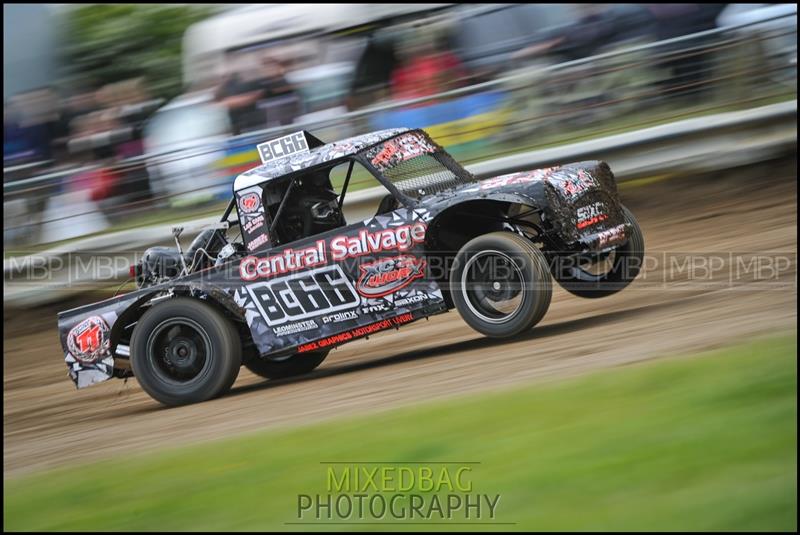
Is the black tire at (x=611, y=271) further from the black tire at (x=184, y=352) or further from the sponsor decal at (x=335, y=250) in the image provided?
the black tire at (x=184, y=352)

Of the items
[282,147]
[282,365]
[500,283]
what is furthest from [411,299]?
[282,365]

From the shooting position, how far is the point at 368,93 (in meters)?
12.4

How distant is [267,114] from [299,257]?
5271 millimetres

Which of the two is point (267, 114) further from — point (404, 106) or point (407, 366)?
point (407, 366)

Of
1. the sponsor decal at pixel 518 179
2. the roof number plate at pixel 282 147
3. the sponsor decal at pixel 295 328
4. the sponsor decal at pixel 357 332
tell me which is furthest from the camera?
the roof number plate at pixel 282 147

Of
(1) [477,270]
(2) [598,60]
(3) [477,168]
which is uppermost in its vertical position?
(2) [598,60]

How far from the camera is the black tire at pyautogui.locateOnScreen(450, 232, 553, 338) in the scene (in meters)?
7.09

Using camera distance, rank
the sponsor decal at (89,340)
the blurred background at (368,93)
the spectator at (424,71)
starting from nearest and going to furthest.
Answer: the sponsor decal at (89,340) → the blurred background at (368,93) → the spectator at (424,71)

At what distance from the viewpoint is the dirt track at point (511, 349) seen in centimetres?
679

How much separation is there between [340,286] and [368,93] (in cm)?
532

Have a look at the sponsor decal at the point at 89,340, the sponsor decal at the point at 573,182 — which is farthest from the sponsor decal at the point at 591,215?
the sponsor decal at the point at 89,340

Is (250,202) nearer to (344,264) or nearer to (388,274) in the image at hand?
(344,264)

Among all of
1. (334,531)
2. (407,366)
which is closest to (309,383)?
(407,366)

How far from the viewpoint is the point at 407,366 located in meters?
8.02
